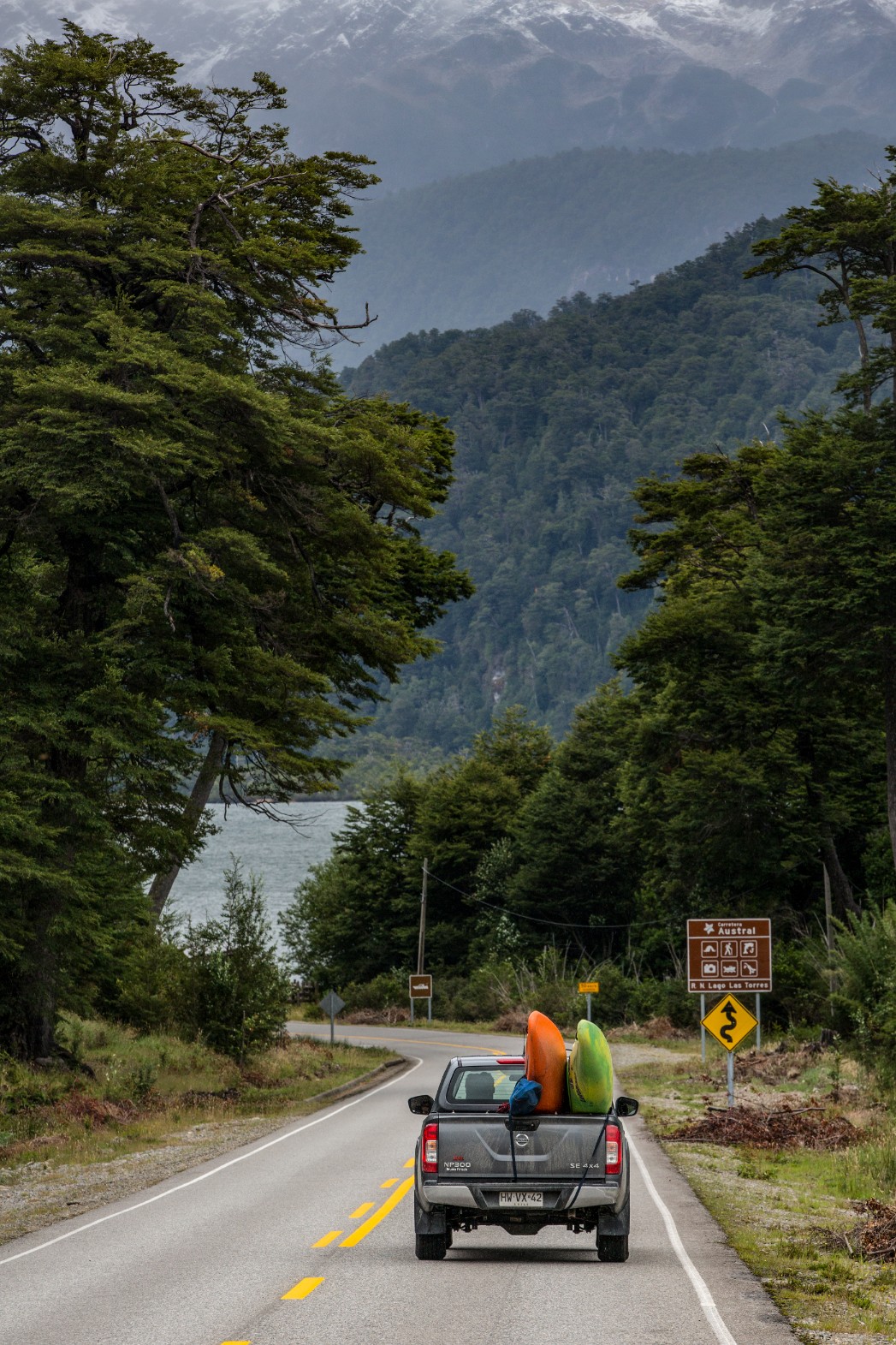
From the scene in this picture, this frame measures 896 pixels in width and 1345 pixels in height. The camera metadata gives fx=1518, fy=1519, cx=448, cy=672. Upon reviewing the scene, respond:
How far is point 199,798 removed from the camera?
3250 centimetres

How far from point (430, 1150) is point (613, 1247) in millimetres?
→ 1740

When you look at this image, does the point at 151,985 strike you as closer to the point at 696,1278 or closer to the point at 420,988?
the point at 696,1278

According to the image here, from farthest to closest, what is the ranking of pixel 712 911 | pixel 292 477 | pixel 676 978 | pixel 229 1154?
pixel 676 978 → pixel 712 911 → pixel 292 477 → pixel 229 1154

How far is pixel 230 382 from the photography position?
25172 millimetres

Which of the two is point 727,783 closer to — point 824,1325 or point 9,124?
point 9,124

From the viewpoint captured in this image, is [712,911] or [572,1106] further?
[712,911]

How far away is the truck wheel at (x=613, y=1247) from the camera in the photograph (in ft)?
39.5

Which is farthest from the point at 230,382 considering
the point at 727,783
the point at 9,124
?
the point at 727,783

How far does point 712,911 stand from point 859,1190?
124 feet

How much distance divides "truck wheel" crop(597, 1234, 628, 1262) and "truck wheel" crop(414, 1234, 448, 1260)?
1244 millimetres

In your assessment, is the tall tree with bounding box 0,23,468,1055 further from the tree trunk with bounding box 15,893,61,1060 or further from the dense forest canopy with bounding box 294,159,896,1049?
the dense forest canopy with bounding box 294,159,896,1049

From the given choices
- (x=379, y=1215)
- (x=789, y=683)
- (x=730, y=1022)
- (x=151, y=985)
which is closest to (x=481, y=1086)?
(x=379, y=1215)

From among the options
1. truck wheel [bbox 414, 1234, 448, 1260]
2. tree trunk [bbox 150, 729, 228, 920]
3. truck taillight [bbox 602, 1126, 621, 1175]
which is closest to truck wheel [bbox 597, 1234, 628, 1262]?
truck taillight [bbox 602, 1126, 621, 1175]

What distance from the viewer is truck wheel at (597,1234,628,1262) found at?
1203 centimetres
